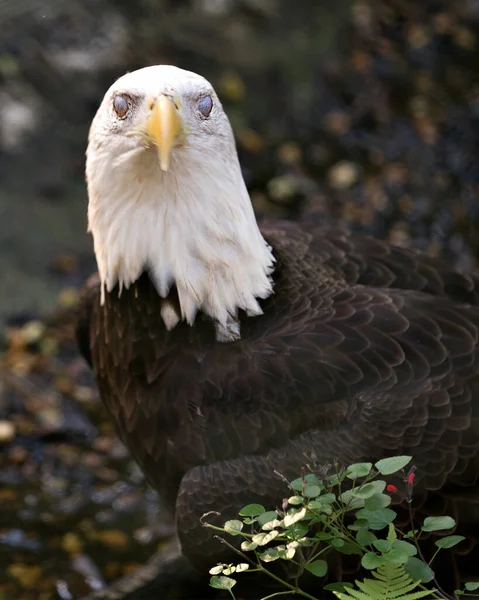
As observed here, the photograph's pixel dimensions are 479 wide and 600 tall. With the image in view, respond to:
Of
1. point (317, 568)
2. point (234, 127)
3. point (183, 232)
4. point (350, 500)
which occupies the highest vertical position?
point (234, 127)

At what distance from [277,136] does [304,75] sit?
2.19 feet

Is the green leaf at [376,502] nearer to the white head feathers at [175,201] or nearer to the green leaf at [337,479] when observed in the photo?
the green leaf at [337,479]

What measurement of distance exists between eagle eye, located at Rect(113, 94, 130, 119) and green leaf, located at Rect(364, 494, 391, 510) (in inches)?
57.8

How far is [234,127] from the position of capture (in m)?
7.53

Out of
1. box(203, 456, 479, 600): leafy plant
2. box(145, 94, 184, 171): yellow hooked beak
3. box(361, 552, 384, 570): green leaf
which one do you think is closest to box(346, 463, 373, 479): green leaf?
box(203, 456, 479, 600): leafy plant

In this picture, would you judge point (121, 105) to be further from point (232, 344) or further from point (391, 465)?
point (391, 465)

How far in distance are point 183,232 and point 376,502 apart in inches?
48.8

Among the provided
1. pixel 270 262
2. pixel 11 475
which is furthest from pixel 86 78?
pixel 270 262

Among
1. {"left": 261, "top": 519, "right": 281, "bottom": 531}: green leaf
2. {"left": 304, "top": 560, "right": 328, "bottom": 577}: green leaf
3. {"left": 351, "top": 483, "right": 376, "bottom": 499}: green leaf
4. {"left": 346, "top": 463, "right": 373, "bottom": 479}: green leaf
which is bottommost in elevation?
{"left": 304, "top": 560, "right": 328, "bottom": 577}: green leaf

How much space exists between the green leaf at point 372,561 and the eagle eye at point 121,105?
5.25 ft

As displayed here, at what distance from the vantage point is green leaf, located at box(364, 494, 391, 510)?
2.70 m

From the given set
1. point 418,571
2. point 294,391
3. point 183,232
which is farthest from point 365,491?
point 183,232

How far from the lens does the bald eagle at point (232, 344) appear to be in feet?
11.1

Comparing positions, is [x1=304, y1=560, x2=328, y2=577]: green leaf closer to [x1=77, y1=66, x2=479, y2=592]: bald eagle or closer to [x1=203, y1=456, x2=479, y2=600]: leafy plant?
[x1=203, y1=456, x2=479, y2=600]: leafy plant
